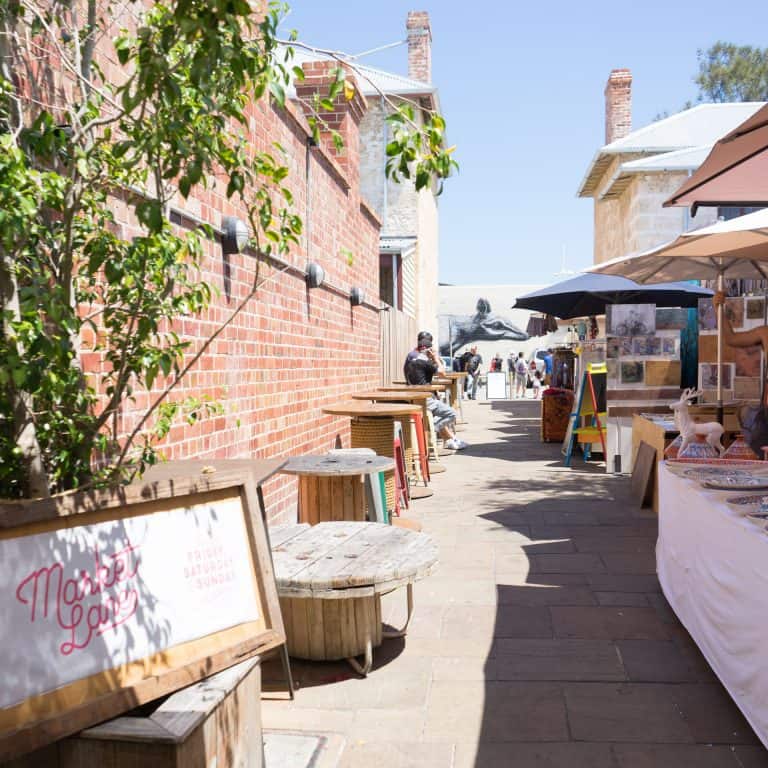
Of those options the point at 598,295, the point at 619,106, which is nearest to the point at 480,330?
the point at 619,106

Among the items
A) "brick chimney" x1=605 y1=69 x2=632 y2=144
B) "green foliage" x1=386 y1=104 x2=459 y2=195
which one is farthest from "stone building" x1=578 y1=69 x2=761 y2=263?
"green foliage" x1=386 y1=104 x2=459 y2=195

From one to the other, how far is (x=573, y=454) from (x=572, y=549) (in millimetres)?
6053

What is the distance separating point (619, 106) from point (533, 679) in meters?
21.2

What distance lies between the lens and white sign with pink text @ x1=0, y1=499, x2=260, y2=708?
2.05 meters

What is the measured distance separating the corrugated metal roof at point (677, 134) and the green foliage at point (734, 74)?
58.8 ft

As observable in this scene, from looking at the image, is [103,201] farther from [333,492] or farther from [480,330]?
[480,330]

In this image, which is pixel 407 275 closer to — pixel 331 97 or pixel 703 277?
pixel 703 277

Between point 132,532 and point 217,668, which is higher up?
point 132,532

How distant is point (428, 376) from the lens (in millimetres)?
11719

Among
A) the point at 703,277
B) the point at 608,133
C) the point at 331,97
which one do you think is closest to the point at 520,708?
the point at 331,97

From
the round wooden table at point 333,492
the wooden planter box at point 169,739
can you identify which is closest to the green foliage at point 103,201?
the wooden planter box at point 169,739

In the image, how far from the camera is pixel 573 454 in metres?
12.1

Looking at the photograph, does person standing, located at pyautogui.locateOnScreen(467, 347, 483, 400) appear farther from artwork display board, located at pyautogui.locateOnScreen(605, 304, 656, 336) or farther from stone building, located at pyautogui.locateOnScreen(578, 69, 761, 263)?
artwork display board, located at pyautogui.locateOnScreen(605, 304, 656, 336)

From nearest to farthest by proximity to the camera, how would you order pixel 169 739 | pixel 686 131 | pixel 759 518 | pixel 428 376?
pixel 169 739 < pixel 759 518 < pixel 428 376 < pixel 686 131
